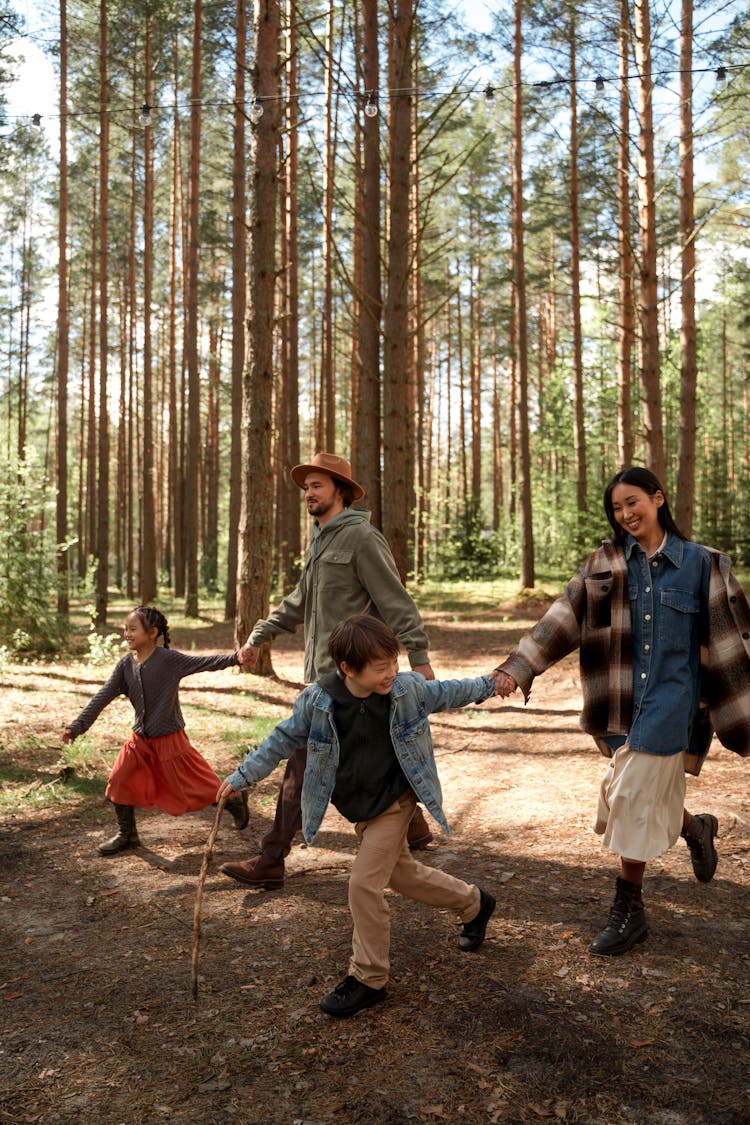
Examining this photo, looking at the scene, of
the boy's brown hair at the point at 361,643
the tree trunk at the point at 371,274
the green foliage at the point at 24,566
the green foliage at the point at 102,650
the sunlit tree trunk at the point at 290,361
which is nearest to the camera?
the boy's brown hair at the point at 361,643

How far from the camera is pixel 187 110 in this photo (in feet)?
80.1

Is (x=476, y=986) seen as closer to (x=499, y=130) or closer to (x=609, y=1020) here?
(x=609, y=1020)

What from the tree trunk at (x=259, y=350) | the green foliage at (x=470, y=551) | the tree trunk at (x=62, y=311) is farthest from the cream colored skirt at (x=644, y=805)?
the green foliage at (x=470, y=551)

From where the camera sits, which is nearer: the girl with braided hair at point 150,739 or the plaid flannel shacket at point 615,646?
the plaid flannel shacket at point 615,646

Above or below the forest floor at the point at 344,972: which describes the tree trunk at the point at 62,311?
above

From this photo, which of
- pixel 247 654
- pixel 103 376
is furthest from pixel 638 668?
pixel 103 376

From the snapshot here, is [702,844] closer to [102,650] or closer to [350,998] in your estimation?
[350,998]

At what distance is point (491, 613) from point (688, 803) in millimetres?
12728

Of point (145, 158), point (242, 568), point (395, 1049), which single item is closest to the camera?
point (395, 1049)

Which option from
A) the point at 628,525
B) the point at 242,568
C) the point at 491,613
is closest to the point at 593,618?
the point at 628,525

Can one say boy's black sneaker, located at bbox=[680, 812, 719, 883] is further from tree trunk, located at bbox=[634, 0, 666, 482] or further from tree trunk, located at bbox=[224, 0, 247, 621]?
tree trunk, located at bbox=[224, 0, 247, 621]

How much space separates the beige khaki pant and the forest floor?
184 millimetres

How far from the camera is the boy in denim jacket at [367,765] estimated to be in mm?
3439

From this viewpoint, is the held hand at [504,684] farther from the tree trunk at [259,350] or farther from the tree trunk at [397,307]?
the tree trunk at [397,307]
